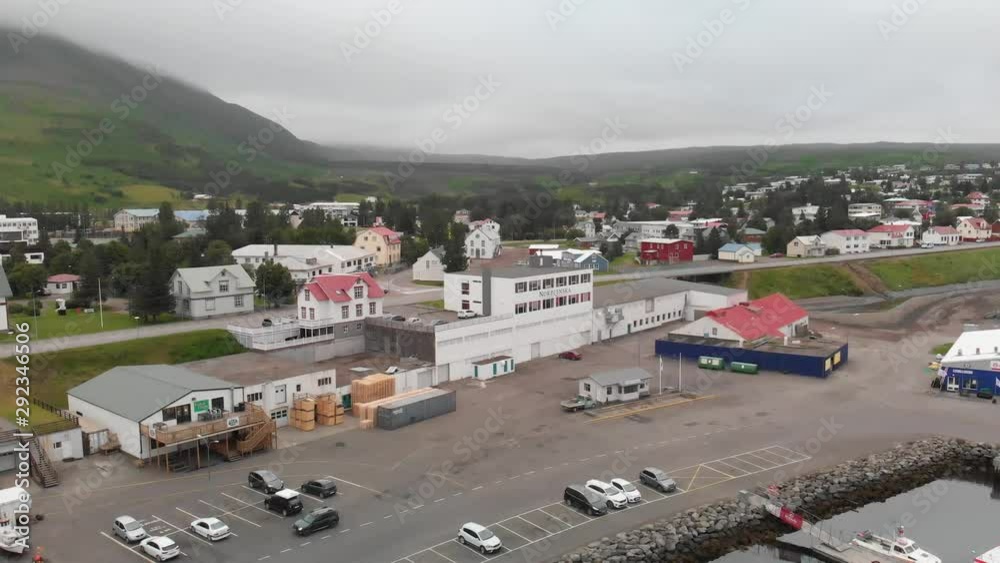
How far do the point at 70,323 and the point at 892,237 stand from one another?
75.1m

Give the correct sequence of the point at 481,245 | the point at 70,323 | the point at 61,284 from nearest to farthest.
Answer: the point at 70,323
the point at 61,284
the point at 481,245

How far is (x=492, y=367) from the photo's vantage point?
31.2 meters

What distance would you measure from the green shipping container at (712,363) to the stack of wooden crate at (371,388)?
571 inches

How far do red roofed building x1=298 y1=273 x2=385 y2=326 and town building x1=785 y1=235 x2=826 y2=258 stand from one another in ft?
167

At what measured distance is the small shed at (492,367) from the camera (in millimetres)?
30906

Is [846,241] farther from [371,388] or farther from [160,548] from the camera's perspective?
[160,548]

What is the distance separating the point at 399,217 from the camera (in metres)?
86.2

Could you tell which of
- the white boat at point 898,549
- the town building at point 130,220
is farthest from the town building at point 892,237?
the town building at point 130,220

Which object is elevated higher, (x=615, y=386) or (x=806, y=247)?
(x=806, y=247)

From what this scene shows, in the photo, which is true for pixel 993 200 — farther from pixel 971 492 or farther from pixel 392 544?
pixel 392 544

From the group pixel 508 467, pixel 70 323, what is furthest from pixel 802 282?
pixel 70 323

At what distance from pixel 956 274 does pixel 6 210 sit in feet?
366

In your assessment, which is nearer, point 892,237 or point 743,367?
point 743,367

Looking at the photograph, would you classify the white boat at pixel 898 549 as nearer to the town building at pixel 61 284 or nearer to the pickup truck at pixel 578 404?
the pickup truck at pixel 578 404
